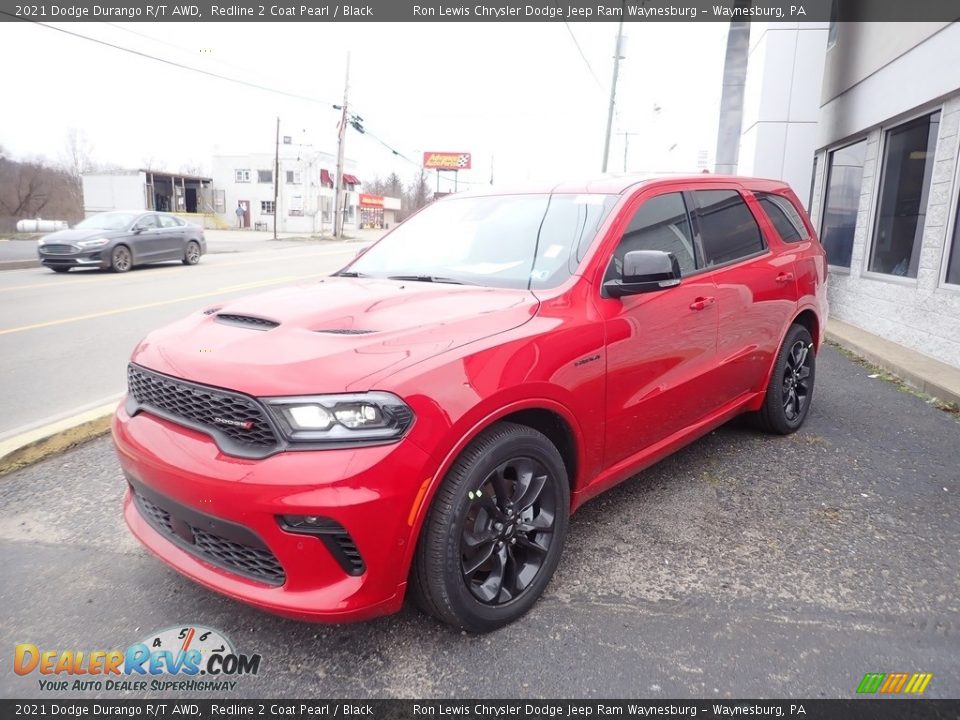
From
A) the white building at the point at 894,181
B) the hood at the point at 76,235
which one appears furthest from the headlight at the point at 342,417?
the hood at the point at 76,235

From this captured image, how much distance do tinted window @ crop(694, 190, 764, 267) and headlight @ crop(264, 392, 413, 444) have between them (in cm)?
232

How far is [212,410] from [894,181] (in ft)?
28.7

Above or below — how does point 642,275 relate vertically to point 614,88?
below

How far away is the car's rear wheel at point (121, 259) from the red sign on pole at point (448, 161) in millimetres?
69218

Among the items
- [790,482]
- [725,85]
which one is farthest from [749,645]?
[725,85]

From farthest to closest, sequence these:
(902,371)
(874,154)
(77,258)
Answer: (77,258) < (874,154) < (902,371)

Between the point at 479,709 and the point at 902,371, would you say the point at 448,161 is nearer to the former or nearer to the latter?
the point at 902,371

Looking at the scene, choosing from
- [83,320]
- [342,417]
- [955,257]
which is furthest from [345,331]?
[83,320]

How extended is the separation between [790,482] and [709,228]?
62.0 inches

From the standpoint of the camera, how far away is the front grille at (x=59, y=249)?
1503cm

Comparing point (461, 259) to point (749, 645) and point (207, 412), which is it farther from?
point (749, 645)

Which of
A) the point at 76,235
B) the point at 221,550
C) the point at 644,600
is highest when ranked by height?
the point at 76,235

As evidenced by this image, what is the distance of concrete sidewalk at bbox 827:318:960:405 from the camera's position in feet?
18.4

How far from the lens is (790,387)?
4590 millimetres
